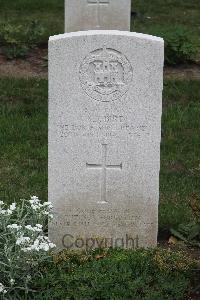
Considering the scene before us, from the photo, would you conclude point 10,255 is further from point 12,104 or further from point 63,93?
point 12,104

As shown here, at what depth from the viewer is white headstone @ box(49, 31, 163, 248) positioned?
5.41m

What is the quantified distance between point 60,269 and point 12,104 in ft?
13.3

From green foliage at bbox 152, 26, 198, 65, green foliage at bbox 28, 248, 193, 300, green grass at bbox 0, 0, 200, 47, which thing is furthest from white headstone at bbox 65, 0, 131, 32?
green foliage at bbox 28, 248, 193, 300

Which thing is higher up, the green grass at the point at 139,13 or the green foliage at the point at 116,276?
the green grass at the point at 139,13

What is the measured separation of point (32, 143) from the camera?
8.12 metres

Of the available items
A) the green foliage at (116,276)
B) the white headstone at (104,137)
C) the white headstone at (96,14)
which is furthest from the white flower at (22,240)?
the white headstone at (96,14)

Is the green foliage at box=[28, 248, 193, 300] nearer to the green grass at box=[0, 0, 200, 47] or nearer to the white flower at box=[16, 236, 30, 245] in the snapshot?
the white flower at box=[16, 236, 30, 245]

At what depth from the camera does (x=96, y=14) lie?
34.6ft

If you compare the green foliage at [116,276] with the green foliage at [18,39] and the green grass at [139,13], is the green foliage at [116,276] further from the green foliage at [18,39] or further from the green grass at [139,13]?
the green grass at [139,13]

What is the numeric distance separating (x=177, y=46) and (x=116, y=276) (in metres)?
5.69

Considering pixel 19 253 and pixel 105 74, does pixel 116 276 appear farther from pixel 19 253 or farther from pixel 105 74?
pixel 105 74

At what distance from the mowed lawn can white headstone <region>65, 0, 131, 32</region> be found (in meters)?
1.05

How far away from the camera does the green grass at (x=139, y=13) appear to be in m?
13.1

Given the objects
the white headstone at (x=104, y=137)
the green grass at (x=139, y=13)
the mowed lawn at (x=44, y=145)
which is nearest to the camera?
the white headstone at (x=104, y=137)
